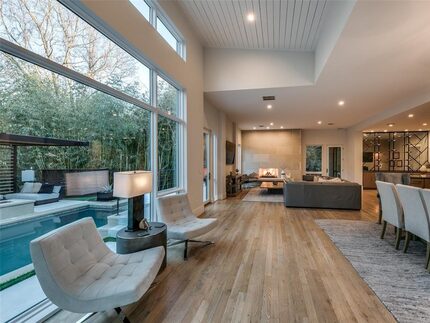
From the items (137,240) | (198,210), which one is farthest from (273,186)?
(137,240)

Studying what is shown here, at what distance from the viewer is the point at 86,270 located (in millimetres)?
1937

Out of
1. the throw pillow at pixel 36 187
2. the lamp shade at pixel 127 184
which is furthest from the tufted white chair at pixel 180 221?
the throw pillow at pixel 36 187

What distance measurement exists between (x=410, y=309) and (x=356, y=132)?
386 inches

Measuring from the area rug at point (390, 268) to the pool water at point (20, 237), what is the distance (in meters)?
3.11

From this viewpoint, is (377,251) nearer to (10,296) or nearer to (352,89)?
(352,89)

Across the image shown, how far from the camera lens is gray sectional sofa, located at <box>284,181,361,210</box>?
20.6 feet

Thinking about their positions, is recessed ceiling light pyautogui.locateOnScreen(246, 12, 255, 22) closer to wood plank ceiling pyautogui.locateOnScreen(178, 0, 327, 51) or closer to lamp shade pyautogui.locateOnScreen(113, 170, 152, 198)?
wood plank ceiling pyautogui.locateOnScreen(178, 0, 327, 51)

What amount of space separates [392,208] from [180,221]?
3253mm

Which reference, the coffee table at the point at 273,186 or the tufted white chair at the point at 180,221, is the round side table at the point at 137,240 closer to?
the tufted white chair at the point at 180,221

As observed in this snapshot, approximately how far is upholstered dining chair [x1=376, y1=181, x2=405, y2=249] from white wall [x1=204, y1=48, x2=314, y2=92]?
269 centimetres

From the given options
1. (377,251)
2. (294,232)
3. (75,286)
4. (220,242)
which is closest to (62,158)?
(75,286)

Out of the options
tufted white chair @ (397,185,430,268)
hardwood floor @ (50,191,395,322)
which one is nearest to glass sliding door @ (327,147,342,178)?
hardwood floor @ (50,191,395,322)

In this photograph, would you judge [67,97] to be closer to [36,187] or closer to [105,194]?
[36,187]

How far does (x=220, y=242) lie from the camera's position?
3.80 m
